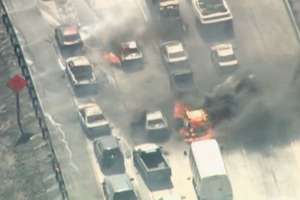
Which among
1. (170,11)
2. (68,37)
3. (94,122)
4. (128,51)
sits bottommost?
(94,122)

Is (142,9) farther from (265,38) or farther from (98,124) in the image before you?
(98,124)

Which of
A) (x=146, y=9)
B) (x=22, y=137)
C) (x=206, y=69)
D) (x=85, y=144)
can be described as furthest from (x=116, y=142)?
(x=146, y=9)

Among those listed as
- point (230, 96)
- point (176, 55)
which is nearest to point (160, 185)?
point (230, 96)

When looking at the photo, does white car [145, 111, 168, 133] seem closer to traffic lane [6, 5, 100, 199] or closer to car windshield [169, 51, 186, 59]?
traffic lane [6, 5, 100, 199]

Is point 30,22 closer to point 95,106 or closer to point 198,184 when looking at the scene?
point 95,106

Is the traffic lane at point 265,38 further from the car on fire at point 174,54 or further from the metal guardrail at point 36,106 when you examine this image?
the metal guardrail at point 36,106

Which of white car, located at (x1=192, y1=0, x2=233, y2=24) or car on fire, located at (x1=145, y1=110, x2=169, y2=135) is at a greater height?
white car, located at (x1=192, y1=0, x2=233, y2=24)

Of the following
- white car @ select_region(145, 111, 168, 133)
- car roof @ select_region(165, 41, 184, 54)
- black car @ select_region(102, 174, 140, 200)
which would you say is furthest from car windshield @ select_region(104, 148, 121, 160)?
car roof @ select_region(165, 41, 184, 54)
